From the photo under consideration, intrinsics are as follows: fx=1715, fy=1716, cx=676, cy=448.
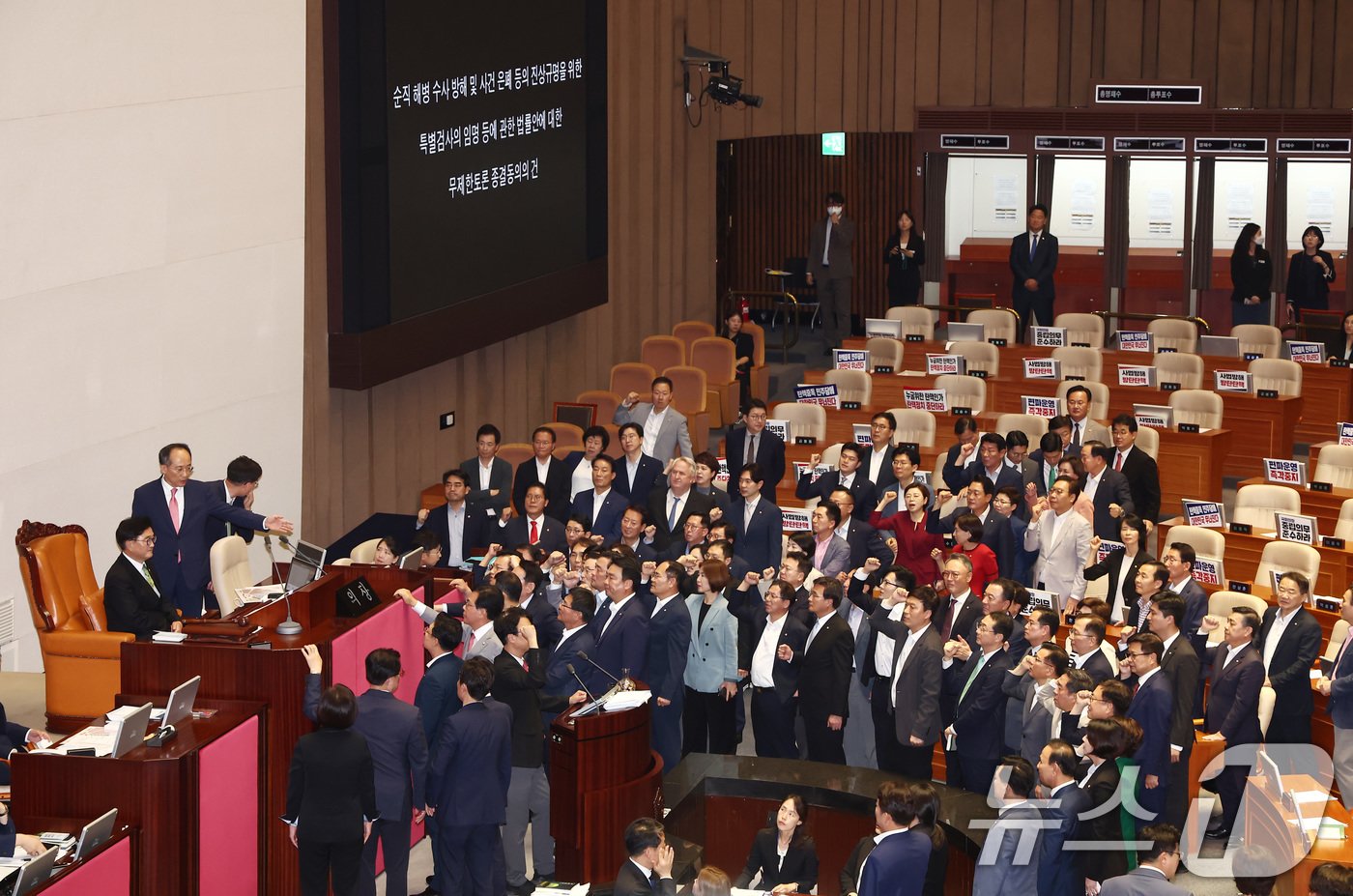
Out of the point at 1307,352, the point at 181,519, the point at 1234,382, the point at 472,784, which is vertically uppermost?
the point at 1307,352

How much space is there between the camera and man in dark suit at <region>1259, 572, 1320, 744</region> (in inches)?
349

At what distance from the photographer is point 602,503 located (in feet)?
36.7

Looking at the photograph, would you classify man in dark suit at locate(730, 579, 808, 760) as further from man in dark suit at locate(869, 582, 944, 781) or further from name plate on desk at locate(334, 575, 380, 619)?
name plate on desk at locate(334, 575, 380, 619)

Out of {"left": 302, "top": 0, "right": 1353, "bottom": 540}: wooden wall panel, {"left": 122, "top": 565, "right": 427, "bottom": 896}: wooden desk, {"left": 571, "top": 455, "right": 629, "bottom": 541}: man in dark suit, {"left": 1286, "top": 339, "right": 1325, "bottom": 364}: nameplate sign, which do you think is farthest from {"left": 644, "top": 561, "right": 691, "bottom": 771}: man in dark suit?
{"left": 1286, "top": 339, "right": 1325, "bottom": 364}: nameplate sign

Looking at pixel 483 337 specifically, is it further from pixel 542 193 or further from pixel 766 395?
pixel 766 395

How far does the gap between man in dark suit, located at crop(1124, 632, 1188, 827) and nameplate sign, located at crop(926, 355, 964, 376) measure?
631 centimetres

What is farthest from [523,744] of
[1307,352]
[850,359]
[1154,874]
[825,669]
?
[1307,352]

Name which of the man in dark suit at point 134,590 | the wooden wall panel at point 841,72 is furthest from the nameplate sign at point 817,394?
the man in dark suit at point 134,590

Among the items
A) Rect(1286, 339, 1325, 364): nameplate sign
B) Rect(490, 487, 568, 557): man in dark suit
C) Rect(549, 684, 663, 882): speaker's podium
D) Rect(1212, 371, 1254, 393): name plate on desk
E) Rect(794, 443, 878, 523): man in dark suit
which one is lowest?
Rect(549, 684, 663, 882): speaker's podium

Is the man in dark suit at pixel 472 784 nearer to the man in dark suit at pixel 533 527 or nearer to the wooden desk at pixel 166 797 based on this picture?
the wooden desk at pixel 166 797

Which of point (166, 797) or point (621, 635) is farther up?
point (621, 635)

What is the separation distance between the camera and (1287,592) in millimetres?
8891

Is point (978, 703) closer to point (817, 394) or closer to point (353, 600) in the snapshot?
point (353, 600)

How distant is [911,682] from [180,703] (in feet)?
12.0
